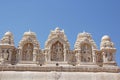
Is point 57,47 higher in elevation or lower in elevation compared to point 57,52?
higher

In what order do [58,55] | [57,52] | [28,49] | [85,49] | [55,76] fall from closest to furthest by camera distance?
[55,76]
[58,55]
[57,52]
[28,49]
[85,49]

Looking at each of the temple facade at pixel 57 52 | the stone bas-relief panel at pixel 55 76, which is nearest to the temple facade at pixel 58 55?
the temple facade at pixel 57 52

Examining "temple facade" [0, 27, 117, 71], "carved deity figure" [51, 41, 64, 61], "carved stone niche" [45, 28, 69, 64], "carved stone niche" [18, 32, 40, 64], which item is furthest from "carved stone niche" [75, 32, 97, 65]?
"carved stone niche" [18, 32, 40, 64]

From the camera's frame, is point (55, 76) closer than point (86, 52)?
Yes

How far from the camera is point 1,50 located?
3838cm

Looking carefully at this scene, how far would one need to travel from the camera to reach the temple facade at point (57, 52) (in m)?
38.0

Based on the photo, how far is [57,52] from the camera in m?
38.9

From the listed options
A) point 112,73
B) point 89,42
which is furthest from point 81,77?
point 89,42

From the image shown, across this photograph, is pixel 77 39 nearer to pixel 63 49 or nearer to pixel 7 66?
pixel 63 49

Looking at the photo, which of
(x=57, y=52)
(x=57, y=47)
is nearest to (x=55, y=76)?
(x=57, y=52)

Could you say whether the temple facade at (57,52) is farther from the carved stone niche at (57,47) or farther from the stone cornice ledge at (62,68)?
the stone cornice ledge at (62,68)

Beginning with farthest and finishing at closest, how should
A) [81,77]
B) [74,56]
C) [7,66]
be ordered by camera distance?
1. [74,56]
2. [7,66]
3. [81,77]

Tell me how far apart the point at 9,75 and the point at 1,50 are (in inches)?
202

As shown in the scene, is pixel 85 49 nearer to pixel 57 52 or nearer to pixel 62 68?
pixel 57 52
